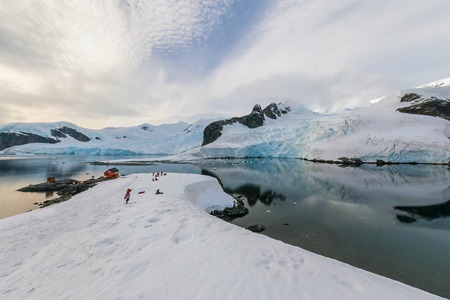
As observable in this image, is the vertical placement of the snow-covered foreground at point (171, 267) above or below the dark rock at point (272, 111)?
below

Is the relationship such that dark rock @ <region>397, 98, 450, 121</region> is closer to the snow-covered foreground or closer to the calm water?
the calm water

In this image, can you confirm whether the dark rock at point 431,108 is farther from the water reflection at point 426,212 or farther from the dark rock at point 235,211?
the dark rock at point 235,211

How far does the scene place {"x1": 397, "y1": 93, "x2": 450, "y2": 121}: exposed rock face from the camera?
82912 millimetres

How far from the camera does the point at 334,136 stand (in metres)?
73.4

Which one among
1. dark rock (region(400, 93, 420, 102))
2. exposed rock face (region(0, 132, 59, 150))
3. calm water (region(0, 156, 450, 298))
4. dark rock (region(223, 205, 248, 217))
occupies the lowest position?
calm water (region(0, 156, 450, 298))

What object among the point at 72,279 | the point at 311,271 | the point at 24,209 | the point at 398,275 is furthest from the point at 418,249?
the point at 24,209

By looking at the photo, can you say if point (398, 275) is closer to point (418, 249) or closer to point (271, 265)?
point (418, 249)

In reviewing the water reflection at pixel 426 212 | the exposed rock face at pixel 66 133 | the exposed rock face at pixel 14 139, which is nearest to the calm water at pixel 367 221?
the water reflection at pixel 426 212

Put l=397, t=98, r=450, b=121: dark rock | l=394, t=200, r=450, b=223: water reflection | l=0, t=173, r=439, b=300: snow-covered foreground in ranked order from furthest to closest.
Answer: l=397, t=98, r=450, b=121: dark rock, l=394, t=200, r=450, b=223: water reflection, l=0, t=173, r=439, b=300: snow-covered foreground

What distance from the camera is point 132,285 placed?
5504 mm

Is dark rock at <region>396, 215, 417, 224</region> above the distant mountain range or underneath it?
underneath

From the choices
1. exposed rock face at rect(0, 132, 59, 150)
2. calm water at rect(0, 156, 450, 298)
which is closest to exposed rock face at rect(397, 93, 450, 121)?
calm water at rect(0, 156, 450, 298)

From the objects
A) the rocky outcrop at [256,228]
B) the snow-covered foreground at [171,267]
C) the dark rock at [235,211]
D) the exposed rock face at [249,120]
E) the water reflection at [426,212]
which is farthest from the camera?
the exposed rock face at [249,120]

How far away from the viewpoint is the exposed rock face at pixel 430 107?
3264 inches
